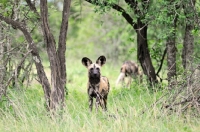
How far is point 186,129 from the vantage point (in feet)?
21.0

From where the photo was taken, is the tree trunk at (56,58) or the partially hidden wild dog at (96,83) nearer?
the tree trunk at (56,58)

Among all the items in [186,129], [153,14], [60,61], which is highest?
[153,14]

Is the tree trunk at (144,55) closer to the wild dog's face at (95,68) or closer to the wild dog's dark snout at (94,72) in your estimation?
the wild dog's face at (95,68)

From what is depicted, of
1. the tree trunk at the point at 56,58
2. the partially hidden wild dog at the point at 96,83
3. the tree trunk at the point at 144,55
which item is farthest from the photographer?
the tree trunk at the point at 144,55

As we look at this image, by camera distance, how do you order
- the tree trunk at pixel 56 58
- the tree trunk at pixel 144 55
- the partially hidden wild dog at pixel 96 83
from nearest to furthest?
the tree trunk at pixel 56 58 < the partially hidden wild dog at pixel 96 83 < the tree trunk at pixel 144 55

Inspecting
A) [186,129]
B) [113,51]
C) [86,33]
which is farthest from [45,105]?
[86,33]

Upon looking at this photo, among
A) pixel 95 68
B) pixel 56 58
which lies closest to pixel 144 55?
pixel 95 68

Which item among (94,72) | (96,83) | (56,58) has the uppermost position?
(56,58)

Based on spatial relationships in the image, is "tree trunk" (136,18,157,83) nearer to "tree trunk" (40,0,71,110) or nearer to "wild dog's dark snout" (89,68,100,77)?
"wild dog's dark snout" (89,68,100,77)

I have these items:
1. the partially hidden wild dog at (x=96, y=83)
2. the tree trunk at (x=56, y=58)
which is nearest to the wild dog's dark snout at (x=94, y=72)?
the partially hidden wild dog at (x=96, y=83)

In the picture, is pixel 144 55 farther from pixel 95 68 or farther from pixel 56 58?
pixel 56 58

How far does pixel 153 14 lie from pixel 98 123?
3238 millimetres

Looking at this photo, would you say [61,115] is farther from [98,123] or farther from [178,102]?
[178,102]

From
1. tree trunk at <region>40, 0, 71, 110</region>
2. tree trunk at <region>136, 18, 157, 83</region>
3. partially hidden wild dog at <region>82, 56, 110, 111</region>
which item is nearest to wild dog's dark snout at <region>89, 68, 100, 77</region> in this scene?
partially hidden wild dog at <region>82, 56, 110, 111</region>
